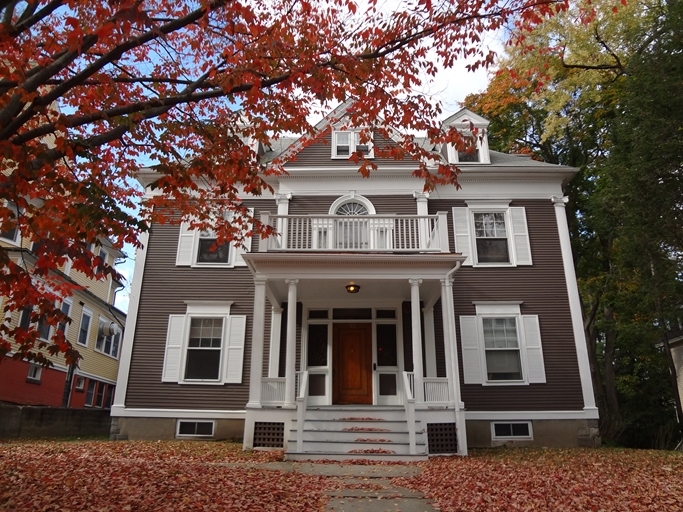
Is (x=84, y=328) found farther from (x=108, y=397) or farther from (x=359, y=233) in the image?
(x=359, y=233)

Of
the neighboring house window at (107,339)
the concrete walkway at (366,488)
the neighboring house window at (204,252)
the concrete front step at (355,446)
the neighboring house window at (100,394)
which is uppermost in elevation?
the neighboring house window at (204,252)

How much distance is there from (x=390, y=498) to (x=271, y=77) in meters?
5.21

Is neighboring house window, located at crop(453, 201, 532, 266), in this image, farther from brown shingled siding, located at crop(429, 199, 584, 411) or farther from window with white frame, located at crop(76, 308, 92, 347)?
window with white frame, located at crop(76, 308, 92, 347)

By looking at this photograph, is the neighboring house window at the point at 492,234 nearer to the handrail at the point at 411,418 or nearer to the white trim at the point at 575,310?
the white trim at the point at 575,310

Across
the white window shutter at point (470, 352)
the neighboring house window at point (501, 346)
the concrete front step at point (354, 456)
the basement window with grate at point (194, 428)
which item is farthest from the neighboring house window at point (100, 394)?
the neighboring house window at point (501, 346)

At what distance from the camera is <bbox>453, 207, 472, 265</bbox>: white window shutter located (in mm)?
13031

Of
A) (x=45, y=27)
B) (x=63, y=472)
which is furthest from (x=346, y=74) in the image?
(x=63, y=472)

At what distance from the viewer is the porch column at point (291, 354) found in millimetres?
9867

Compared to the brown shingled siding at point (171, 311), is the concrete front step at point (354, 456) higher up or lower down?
lower down

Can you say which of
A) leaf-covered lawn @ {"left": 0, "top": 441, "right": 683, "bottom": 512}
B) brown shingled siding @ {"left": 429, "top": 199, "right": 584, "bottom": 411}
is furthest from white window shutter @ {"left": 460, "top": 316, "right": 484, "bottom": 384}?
leaf-covered lawn @ {"left": 0, "top": 441, "right": 683, "bottom": 512}

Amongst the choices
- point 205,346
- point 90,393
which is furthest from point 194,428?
point 90,393

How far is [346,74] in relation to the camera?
6301 mm

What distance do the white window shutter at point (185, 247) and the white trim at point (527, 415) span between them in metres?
8.10

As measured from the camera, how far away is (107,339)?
2423 centimetres
